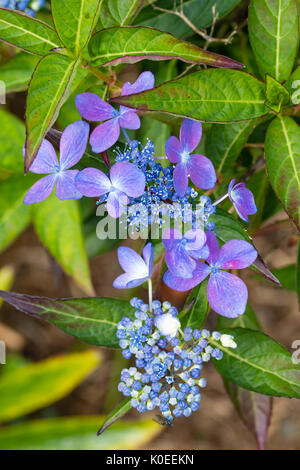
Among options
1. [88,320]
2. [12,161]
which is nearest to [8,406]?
[12,161]

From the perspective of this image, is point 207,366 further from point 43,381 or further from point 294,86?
point 294,86

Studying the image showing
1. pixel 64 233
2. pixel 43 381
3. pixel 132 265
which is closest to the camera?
pixel 132 265

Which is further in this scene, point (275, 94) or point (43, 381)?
point (43, 381)

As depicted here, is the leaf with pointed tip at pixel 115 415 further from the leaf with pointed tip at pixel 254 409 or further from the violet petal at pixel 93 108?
the violet petal at pixel 93 108

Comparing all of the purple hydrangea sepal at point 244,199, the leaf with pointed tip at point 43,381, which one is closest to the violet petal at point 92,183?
the purple hydrangea sepal at point 244,199

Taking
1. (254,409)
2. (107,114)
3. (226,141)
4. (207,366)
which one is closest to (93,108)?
(107,114)

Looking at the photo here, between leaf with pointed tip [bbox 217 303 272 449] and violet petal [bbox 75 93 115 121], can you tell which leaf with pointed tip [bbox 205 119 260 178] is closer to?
violet petal [bbox 75 93 115 121]

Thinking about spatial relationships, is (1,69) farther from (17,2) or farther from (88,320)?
(88,320)
